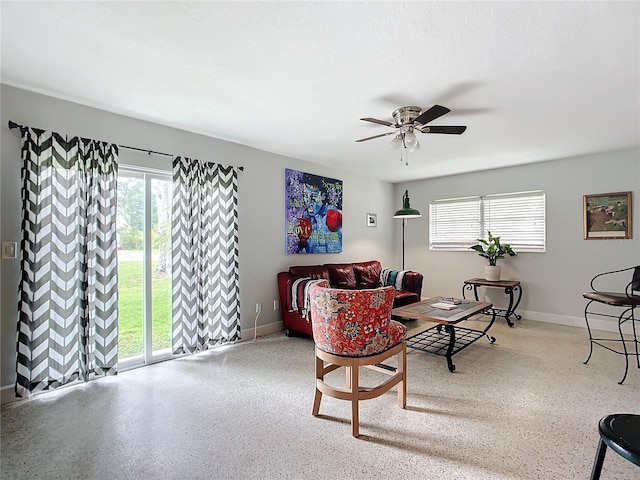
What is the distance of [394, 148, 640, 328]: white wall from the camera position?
4223 mm

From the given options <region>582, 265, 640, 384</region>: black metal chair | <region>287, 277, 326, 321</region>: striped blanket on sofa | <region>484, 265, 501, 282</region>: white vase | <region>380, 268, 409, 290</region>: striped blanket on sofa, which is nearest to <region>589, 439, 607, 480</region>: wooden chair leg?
<region>582, 265, 640, 384</region>: black metal chair

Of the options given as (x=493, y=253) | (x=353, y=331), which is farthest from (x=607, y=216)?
(x=353, y=331)

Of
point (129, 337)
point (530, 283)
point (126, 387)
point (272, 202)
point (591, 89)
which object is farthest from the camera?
point (530, 283)

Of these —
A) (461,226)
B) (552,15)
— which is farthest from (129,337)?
(461,226)

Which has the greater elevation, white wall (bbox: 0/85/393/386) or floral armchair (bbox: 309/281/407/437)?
white wall (bbox: 0/85/393/386)

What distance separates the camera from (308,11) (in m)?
1.67

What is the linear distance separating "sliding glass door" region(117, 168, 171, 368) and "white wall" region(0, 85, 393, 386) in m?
0.31

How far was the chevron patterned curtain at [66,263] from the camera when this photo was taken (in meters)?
2.46

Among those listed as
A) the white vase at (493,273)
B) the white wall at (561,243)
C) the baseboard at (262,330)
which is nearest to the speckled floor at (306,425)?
the baseboard at (262,330)

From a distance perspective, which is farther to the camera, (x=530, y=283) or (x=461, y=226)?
(x=461, y=226)

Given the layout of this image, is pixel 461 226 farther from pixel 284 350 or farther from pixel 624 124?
pixel 284 350

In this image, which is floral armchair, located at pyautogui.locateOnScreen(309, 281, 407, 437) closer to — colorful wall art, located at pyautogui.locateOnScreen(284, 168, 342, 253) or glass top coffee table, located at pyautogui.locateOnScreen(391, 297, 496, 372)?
glass top coffee table, located at pyautogui.locateOnScreen(391, 297, 496, 372)

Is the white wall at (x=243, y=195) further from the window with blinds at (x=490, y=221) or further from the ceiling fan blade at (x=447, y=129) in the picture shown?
the ceiling fan blade at (x=447, y=129)

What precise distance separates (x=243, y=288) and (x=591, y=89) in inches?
153
